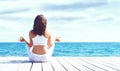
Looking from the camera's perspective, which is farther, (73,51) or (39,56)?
(73,51)

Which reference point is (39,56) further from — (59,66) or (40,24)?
(59,66)

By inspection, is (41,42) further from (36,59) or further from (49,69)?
(49,69)

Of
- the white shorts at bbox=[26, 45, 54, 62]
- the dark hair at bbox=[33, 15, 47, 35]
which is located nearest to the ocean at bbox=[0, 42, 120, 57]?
the white shorts at bbox=[26, 45, 54, 62]

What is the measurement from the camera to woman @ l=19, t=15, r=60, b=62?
29.7 feet

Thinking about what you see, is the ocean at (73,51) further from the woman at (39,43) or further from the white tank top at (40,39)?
the white tank top at (40,39)

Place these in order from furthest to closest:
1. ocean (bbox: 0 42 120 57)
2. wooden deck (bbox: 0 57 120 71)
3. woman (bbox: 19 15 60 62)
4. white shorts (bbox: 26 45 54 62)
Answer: ocean (bbox: 0 42 120 57)
white shorts (bbox: 26 45 54 62)
woman (bbox: 19 15 60 62)
wooden deck (bbox: 0 57 120 71)

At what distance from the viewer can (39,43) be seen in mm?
9125

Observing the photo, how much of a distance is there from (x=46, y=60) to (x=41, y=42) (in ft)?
1.48

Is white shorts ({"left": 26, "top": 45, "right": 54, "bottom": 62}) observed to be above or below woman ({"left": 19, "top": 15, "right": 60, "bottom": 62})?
below

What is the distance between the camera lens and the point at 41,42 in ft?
29.9

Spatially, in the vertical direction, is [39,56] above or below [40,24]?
below

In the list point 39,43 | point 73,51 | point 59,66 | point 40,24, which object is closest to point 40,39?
point 39,43

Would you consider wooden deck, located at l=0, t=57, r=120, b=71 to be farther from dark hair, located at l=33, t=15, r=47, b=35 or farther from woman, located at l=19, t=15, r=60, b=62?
dark hair, located at l=33, t=15, r=47, b=35

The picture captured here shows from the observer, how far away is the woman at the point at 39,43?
906 cm
